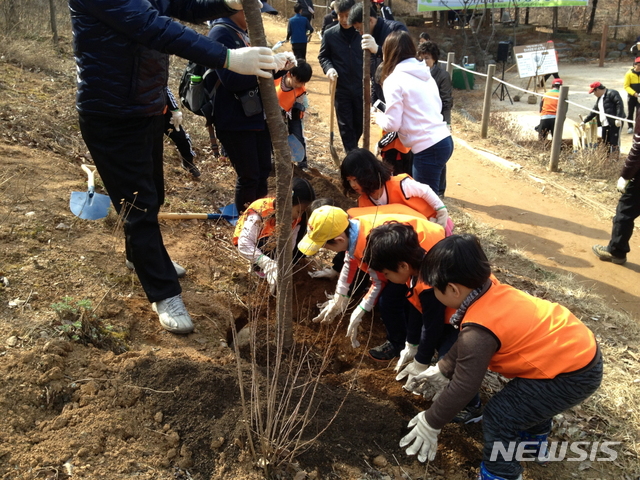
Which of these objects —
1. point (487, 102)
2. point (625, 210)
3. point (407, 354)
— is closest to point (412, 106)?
point (407, 354)

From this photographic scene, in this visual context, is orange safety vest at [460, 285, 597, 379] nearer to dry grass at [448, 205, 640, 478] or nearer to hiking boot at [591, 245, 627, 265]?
dry grass at [448, 205, 640, 478]

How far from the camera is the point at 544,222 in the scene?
594 centimetres

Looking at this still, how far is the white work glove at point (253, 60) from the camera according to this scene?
2.05m

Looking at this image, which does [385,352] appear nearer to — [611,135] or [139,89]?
[139,89]

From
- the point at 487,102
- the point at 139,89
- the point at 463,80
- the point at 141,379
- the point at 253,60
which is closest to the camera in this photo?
the point at 253,60

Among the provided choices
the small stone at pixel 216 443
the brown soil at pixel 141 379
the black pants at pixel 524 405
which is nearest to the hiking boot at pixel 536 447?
the brown soil at pixel 141 379

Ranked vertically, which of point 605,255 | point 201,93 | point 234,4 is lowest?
point 605,255

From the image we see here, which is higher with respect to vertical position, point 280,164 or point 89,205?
point 280,164

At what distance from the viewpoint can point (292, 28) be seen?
459 inches

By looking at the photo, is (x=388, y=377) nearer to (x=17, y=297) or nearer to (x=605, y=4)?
(x=17, y=297)

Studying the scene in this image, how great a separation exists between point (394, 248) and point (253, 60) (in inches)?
41.7

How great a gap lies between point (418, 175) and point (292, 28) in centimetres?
856

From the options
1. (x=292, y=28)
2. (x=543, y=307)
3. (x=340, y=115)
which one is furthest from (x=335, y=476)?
(x=292, y=28)

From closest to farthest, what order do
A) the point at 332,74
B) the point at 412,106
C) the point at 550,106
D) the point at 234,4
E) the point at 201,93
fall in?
the point at 234,4
the point at 201,93
the point at 412,106
the point at 332,74
the point at 550,106
